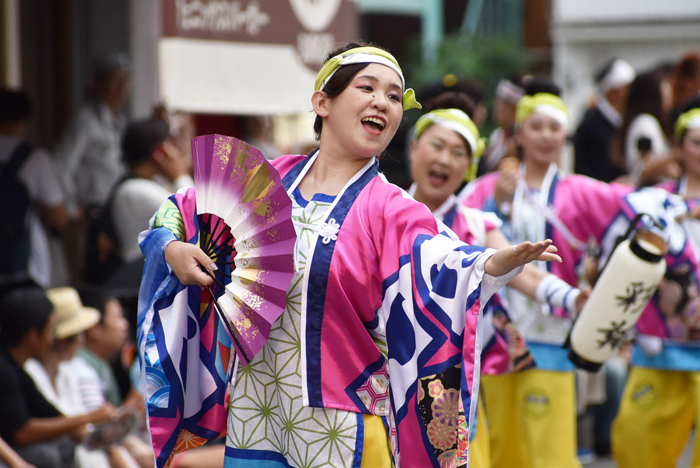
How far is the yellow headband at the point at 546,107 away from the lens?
4.89 m

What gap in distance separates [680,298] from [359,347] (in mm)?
2577

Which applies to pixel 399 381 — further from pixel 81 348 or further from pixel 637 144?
pixel 637 144

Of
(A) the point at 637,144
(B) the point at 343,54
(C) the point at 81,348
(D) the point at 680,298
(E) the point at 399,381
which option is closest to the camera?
(E) the point at 399,381

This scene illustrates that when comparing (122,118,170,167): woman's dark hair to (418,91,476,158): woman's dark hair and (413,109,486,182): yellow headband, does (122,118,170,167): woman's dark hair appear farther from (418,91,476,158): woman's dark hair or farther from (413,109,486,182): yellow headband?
(413,109,486,182): yellow headband

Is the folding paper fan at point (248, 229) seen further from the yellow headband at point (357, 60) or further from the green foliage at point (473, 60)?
the green foliage at point (473, 60)

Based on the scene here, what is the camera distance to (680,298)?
4629 millimetres

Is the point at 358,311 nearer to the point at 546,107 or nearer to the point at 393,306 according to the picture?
the point at 393,306

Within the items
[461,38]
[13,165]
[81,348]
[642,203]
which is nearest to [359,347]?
[642,203]

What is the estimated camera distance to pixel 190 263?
2.59 metres

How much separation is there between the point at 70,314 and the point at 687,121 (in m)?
3.39

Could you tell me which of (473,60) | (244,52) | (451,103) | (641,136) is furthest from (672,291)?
(473,60)

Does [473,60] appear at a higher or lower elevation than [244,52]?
lower

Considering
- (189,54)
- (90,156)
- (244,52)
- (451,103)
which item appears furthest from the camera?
(90,156)

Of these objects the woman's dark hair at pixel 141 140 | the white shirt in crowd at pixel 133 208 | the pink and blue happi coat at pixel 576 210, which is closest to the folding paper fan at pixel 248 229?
the pink and blue happi coat at pixel 576 210
